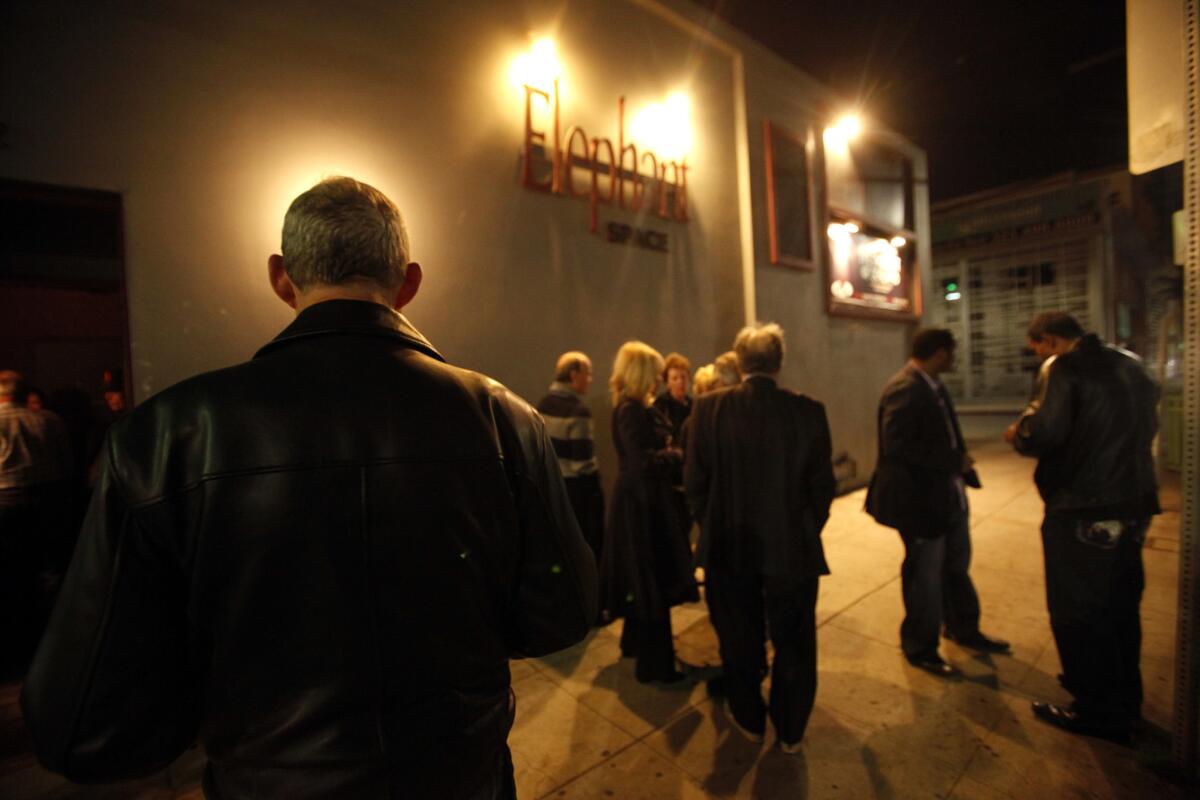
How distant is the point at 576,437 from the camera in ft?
11.8

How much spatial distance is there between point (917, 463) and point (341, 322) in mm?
3176

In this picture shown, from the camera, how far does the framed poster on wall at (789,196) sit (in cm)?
632

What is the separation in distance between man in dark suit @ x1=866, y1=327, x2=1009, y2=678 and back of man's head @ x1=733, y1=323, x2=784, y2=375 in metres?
1.01

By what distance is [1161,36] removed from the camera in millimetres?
2359

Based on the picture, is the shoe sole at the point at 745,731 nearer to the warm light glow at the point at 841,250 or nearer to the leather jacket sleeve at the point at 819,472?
the leather jacket sleeve at the point at 819,472

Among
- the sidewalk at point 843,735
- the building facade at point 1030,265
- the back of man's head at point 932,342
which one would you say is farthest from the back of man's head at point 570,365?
the building facade at point 1030,265

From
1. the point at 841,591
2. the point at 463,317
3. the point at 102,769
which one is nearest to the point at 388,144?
the point at 463,317

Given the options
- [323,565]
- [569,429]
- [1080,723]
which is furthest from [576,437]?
[1080,723]

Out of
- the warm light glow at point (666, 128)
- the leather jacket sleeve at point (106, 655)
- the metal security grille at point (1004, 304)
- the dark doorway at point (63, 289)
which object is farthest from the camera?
the metal security grille at point (1004, 304)

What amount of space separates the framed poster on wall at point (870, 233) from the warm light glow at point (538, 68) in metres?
4.53

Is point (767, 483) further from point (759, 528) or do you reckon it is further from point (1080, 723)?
point (1080, 723)

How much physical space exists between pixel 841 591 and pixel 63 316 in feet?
28.3

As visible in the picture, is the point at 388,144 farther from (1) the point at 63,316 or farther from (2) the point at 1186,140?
(1) the point at 63,316

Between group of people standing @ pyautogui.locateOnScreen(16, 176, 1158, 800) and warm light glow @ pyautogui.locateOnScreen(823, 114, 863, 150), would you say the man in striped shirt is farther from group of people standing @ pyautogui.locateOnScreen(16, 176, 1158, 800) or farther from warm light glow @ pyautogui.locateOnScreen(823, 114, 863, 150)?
warm light glow @ pyautogui.locateOnScreen(823, 114, 863, 150)
